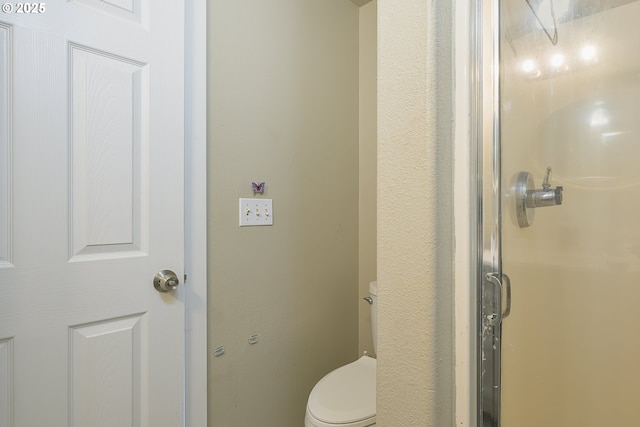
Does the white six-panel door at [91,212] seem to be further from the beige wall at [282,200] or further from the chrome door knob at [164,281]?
the beige wall at [282,200]

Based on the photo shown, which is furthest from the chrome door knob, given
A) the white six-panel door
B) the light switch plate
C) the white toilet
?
the white toilet

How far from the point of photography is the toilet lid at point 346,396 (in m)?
1.12

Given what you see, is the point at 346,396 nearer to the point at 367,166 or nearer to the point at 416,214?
the point at 416,214

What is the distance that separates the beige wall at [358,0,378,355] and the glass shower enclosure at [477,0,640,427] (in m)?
0.93

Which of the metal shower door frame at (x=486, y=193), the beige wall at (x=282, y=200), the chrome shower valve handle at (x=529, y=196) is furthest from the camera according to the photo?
the beige wall at (x=282, y=200)

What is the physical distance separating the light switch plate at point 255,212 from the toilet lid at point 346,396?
0.72m

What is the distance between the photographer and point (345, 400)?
1211 millimetres

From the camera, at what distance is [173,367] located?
42.0 inches

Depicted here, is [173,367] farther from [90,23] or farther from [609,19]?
[609,19]

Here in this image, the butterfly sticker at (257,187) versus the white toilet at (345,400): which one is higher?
the butterfly sticker at (257,187)

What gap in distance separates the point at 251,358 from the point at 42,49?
1.21 meters
